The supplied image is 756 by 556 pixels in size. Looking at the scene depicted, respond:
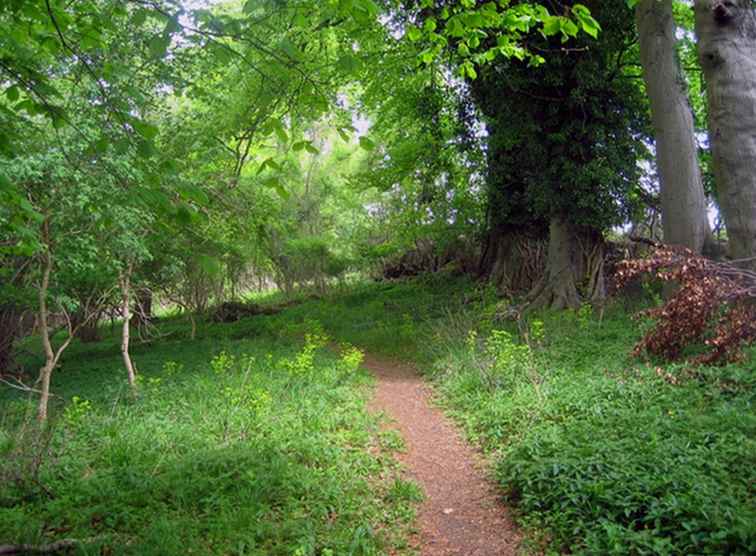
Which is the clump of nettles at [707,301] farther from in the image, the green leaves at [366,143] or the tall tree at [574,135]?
the tall tree at [574,135]

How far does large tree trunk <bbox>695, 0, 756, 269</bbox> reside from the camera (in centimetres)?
529

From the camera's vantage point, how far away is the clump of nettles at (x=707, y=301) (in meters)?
5.19

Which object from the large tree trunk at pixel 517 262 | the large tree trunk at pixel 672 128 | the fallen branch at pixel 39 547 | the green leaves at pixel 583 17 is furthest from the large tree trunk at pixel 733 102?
the large tree trunk at pixel 517 262

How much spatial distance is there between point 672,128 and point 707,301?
332 cm

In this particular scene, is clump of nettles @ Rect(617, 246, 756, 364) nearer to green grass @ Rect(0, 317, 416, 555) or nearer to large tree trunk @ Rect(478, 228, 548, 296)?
green grass @ Rect(0, 317, 416, 555)

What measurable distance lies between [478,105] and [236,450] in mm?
9918

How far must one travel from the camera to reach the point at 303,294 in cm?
2236

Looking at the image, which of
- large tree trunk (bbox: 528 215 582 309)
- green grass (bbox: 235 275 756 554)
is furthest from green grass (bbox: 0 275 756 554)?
large tree trunk (bbox: 528 215 582 309)

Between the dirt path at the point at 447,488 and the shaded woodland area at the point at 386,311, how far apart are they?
0.18 metres

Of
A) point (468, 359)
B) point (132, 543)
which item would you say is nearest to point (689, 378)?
point (468, 359)

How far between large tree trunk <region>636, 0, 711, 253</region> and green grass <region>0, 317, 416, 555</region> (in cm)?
497

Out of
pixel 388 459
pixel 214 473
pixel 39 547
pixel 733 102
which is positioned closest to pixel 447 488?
pixel 388 459

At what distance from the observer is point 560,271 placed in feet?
36.2

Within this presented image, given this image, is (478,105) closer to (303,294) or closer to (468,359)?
(468,359)
